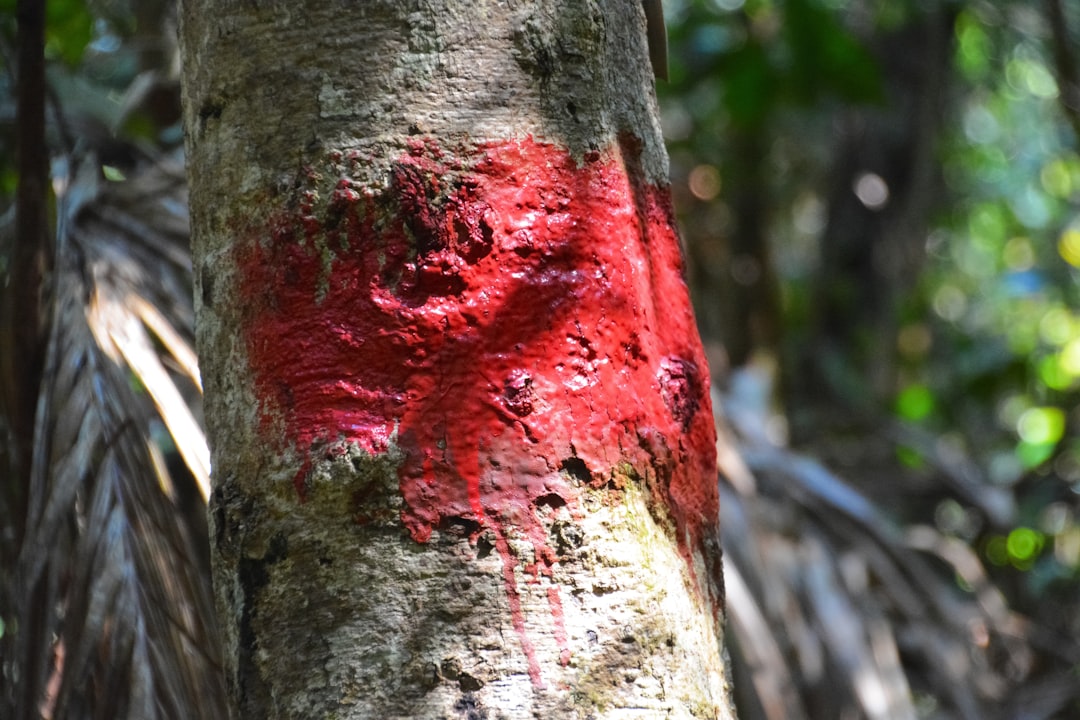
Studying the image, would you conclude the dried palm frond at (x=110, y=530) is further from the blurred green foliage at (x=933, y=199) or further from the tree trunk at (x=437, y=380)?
the blurred green foliage at (x=933, y=199)

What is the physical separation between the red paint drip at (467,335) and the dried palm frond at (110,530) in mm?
511

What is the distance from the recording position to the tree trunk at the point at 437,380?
0.75 m

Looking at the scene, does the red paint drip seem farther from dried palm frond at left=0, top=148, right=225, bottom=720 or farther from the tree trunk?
dried palm frond at left=0, top=148, right=225, bottom=720

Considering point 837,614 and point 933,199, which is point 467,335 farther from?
point 933,199

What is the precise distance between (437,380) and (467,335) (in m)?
0.04

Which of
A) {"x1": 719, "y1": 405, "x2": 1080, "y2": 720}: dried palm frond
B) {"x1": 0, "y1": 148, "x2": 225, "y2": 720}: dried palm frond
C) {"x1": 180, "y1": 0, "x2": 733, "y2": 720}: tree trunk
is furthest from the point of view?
{"x1": 719, "y1": 405, "x2": 1080, "y2": 720}: dried palm frond

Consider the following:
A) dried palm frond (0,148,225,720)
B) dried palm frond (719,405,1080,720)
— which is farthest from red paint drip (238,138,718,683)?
dried palm frond (719,405,1080,720)

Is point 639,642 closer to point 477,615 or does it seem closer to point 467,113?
point 477,615

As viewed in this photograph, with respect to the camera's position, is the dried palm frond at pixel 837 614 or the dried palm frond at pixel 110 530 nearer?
the dried palm frond at pixel 110 530

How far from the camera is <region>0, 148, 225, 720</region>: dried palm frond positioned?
3.85 ft

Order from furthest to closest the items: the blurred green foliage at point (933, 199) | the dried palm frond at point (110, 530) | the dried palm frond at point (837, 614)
Answer: 1. the blurred green foliage at point (933, 199)
2. the dried palm frond at point (837, 614)
3. the dried palm frond at point (110, 530)

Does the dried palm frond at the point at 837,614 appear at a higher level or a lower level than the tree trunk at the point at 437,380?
lower

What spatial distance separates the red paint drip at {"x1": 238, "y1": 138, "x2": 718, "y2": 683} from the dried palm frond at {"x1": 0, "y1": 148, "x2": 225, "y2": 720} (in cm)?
51

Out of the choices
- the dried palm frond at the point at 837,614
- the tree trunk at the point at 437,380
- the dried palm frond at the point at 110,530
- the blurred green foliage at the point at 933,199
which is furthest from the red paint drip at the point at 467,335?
the blurred green foliage at the point at 933,199
